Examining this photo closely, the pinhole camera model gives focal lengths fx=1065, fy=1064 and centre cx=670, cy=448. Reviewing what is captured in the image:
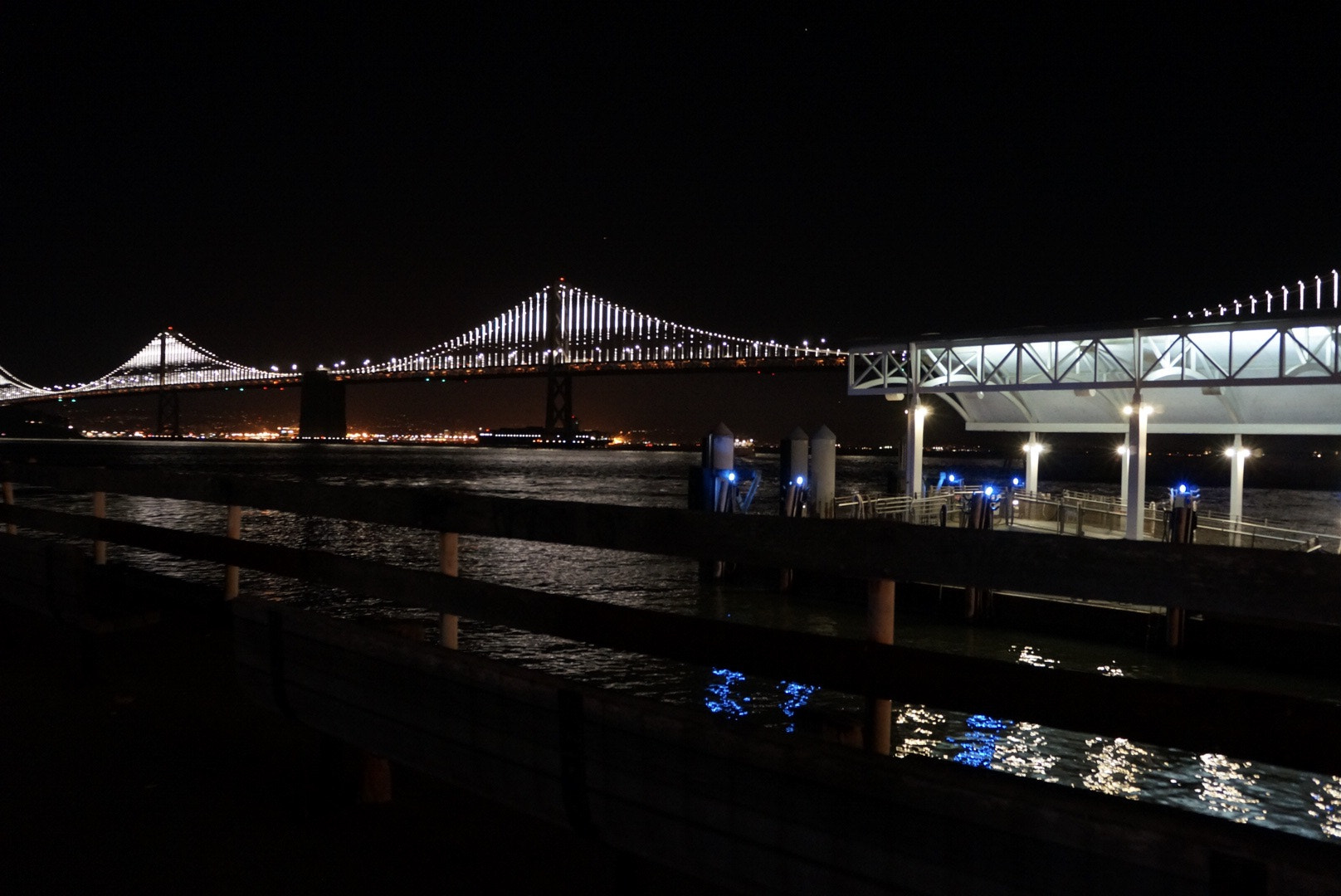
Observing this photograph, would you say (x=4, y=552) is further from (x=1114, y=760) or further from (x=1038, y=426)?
(x=1038, y=426)

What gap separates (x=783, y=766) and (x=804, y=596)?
16.2 metres

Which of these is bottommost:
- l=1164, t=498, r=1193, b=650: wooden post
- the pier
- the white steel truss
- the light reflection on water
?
the light reflection on water

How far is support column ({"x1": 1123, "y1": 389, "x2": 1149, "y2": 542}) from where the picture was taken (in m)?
16.2

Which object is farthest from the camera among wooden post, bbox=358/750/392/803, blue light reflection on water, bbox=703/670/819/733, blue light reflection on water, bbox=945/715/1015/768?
blue light reflection on water, bbox=703/670/819/733

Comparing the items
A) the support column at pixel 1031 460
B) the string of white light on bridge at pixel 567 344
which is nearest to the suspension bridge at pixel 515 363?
the string of white light on bridge at pixel 567 344

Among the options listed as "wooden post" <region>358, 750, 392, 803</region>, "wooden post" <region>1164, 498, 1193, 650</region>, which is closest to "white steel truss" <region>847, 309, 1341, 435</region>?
"wooden post" <region>1164, 498, 1193, 650</region>

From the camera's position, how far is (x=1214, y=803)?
7906 millimetres

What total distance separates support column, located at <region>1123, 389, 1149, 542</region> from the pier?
47.2ft

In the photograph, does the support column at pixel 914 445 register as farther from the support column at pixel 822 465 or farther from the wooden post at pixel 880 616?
the wooden post at pixel 880 616

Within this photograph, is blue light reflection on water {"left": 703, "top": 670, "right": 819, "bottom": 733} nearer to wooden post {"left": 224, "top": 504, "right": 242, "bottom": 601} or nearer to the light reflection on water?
the light reflection on water

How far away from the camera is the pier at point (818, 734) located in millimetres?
1898

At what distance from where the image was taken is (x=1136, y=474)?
53.6 feet

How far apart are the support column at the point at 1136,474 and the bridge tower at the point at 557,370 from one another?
91.5 metres

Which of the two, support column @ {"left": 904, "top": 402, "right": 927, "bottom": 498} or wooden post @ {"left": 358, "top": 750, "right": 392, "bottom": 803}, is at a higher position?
support column @ {"left": 904, "top": 402, "right": 927, "bottom": 498}
